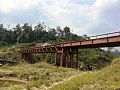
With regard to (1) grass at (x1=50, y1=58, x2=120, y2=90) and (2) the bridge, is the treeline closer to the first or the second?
(2) the bridge

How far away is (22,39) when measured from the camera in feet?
549

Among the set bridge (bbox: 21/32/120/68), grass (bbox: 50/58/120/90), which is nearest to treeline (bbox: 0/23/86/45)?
bridge (bbox: 21/32/120/68)

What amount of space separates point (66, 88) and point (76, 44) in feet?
115

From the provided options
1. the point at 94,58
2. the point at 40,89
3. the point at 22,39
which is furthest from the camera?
the point at 22,39

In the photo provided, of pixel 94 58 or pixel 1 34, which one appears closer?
pixel 94 58

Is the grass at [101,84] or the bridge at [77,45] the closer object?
the grass at [101,84]

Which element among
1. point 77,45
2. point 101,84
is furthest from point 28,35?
point 101,84

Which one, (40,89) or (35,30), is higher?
(35,30)

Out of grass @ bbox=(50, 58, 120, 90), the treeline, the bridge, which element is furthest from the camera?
the treeline

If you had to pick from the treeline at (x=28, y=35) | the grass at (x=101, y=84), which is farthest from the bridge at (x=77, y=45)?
the treeline at (x=28, y=35)

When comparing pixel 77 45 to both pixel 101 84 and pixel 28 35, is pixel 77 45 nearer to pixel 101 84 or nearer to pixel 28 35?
pixel 101 84

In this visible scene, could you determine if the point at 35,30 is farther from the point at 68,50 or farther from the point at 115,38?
the point at 115,38

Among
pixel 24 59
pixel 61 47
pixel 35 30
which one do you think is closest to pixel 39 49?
pixel 24 59

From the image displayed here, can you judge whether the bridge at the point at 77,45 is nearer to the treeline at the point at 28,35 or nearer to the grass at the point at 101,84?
the grass at the point at 101,84
